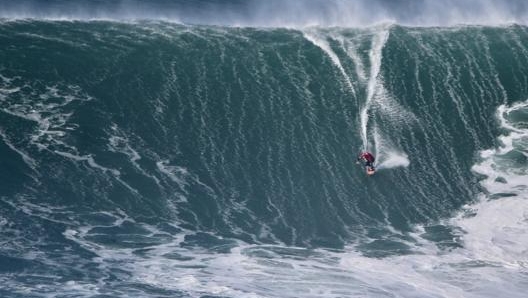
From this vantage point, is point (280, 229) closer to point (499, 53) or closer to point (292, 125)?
point (292, 125)

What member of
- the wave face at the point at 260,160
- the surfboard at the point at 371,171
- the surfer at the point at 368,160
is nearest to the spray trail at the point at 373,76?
the wave face at the point at 260,160

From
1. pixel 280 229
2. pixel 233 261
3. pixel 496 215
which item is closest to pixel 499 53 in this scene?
pixel 496 215

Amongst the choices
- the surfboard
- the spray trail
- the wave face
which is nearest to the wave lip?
the wave face

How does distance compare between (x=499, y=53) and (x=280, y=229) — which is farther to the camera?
(x=499, y=53)

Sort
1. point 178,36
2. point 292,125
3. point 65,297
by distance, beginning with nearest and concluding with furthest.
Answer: point 65,297 → point 292,125 → point 178,36

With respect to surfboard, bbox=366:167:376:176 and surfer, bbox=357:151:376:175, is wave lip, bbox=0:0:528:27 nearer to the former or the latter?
surfer, bbox=357:151:376:175

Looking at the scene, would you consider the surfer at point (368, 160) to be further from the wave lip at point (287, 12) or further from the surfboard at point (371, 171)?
the wave lip at point (287, 12)

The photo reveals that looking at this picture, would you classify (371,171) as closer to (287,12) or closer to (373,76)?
(373,76)

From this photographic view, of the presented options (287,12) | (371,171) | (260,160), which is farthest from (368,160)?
(287,12)
